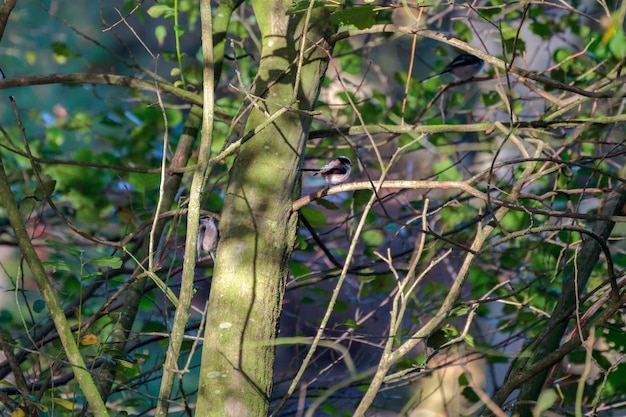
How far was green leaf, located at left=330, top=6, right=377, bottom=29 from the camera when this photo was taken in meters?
1.92

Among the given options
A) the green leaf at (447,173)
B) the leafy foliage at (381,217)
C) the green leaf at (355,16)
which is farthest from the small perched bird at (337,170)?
the green leaf at (355,16)

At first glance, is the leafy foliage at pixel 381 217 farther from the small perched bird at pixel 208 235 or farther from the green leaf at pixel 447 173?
the small perched bird at pixel 208 235

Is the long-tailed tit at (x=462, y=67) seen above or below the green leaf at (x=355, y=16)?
below

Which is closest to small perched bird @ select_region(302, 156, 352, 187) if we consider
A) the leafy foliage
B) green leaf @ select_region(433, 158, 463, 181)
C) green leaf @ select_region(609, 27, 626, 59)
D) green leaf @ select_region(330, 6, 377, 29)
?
the leafy foliage

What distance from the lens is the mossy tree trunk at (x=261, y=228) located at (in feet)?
6.07

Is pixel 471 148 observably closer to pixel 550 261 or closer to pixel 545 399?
pixel 550 261

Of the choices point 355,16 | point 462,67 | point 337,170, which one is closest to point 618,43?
point 337,170

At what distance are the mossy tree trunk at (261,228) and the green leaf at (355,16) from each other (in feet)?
0.39

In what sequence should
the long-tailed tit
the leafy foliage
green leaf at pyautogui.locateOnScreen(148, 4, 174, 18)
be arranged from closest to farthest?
1. the leafy foliage
2. green leaf at pyautogui.locateOnScreen(148, 4, 174, 18)
3. the long-tailed tit

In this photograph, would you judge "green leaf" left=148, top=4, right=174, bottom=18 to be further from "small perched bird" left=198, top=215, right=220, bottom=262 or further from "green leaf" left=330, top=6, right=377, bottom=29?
"green leaf" left=330, top=6, right=377, bottom=29

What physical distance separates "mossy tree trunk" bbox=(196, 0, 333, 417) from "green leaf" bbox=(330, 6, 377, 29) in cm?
12

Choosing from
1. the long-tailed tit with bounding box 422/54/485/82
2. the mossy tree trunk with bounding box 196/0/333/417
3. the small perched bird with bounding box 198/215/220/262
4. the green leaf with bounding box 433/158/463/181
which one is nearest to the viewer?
the mossy tree trunk with bounding box 196/0/333/417

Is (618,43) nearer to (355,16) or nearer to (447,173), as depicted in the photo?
(447,173)

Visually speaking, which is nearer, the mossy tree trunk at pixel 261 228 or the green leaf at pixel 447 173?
the mossy tree trunk at pixel 261 228
